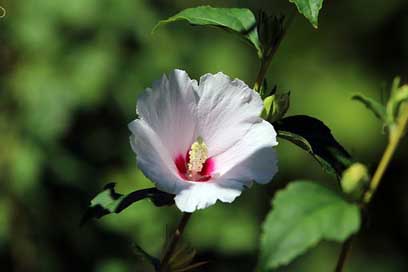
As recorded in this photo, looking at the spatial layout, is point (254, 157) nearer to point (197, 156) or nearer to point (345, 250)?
point (197, 156)

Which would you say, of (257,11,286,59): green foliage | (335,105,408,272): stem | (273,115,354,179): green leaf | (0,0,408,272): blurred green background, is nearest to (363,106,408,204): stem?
(335,105,408,272): stem

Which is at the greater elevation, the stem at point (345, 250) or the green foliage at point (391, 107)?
the green foliage at point (391, 107)

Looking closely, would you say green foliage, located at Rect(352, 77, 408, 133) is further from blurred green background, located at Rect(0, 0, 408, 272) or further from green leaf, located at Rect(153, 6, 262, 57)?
blurred green background, located at Rect(0, 0, 408, 272)


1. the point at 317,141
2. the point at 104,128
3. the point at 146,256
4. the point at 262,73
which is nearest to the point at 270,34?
the point at 262,73

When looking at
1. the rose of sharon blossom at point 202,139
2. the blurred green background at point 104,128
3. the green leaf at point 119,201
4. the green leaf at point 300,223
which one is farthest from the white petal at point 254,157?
the blurred green background at point 104,128

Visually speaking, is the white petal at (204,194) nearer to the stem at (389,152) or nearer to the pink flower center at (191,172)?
the pink flower center at (191,172)
